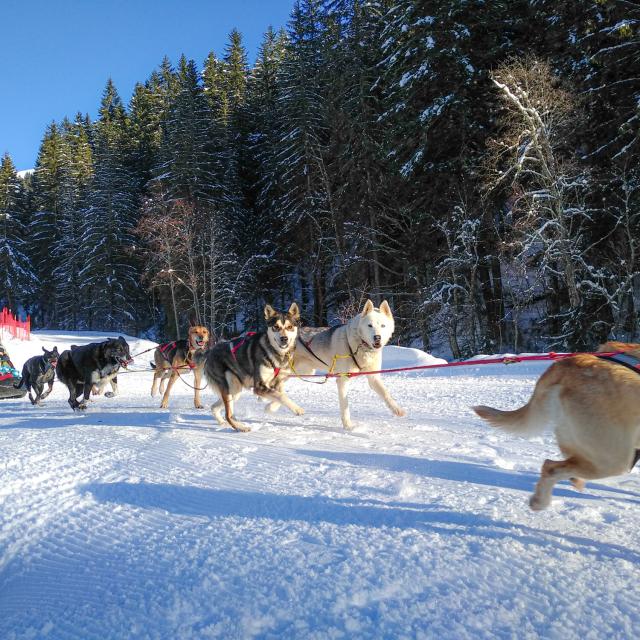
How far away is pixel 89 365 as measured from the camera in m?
9.01

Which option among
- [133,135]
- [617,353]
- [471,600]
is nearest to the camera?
[471,600]

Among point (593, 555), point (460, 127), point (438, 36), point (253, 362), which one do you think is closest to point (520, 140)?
point (460, 127)

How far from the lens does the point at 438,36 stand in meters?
18.2

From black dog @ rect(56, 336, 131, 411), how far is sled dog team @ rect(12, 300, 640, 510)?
19 millimetres

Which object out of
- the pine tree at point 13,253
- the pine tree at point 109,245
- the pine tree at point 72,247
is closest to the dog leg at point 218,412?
the pine tree at point 109,245

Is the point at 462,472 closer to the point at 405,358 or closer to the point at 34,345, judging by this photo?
the point at 405,358

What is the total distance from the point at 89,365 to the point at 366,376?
5.29 meters

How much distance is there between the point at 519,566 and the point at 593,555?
1.45 ft

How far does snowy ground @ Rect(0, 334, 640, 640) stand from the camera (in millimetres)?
2051

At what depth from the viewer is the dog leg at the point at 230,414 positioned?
6.02 m

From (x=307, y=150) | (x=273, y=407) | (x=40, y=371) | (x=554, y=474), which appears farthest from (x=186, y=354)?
(x=307, y=150)

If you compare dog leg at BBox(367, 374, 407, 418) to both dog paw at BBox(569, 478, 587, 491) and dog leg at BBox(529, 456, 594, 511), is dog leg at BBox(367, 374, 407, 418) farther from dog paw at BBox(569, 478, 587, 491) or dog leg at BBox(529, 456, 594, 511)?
dog leg at BBox(529, 456, 594, 511)

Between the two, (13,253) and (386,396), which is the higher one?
(13,253)

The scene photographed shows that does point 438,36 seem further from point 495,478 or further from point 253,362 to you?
point 495,478
